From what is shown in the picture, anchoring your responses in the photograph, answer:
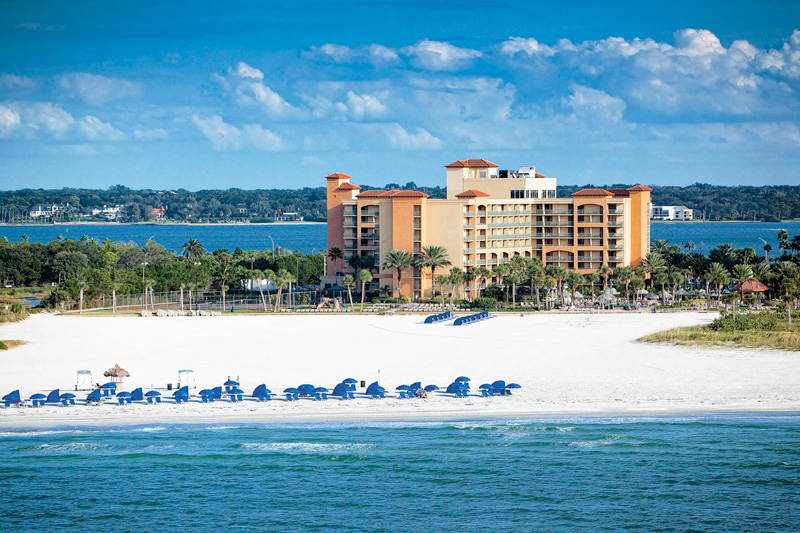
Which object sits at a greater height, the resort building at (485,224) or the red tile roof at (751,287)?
the resort building at (485,224)

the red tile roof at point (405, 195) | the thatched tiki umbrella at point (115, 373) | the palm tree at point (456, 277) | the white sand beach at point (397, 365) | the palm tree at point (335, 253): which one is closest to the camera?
the white sand beach at point (397, 365)

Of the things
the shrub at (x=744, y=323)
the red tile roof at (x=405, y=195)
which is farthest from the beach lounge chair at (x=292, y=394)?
the red tile roof at (x=405, y=195)

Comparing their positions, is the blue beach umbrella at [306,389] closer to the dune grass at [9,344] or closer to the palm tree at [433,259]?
the dune grass at [9,344]

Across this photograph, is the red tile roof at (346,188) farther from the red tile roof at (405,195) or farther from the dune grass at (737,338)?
the dune grass at (737,338)

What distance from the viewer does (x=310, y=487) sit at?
41969mm

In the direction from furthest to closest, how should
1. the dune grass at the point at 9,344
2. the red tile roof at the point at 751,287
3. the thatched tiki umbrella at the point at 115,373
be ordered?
the red tile roof at the point at 751,287, the dune grass at the point at 9,344, the thatched tiki umbrella at the point at 115,373

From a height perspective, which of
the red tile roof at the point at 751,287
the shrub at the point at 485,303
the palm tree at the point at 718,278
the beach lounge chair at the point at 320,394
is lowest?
the beach lounge chair at the point at 320,394

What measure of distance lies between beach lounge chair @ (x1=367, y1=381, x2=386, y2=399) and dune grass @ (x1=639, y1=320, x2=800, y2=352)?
27.4 m

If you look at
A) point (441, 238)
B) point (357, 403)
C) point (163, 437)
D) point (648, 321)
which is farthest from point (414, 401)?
point (441, 238)

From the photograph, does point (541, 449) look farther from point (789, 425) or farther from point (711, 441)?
point (789, 425)

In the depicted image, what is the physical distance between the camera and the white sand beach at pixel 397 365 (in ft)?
163

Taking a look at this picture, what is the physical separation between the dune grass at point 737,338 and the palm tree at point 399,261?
135 feet

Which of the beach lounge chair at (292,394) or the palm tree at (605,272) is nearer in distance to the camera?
the beach lounge chair at (292,394)

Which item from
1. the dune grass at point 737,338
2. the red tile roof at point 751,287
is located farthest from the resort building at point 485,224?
the dune grass at point 737,338
